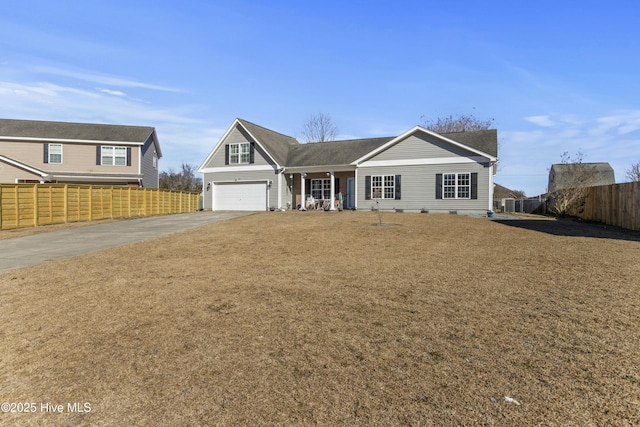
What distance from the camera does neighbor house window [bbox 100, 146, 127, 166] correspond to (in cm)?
2811

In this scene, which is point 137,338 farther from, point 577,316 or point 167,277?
point 577,316

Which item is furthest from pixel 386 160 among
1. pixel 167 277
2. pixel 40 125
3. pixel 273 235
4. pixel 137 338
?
pixel 40 125

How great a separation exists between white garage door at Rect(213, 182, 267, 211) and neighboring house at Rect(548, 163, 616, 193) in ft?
67.4

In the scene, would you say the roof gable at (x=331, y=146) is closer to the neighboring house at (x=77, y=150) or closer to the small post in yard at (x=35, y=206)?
the neighboring house at (x=77, y=150)

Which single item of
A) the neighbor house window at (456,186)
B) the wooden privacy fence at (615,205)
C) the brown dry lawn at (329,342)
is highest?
the neighbor house window at (456,186)

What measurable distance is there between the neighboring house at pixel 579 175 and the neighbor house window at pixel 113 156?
1239 inches

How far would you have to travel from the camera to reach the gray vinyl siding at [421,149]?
20761 millimetres

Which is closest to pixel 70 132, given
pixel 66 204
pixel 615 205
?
pixel 66 204

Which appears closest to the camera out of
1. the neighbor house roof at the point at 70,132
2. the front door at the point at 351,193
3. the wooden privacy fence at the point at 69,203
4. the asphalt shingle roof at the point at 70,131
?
the wooden privacy fence at the point at 69,203

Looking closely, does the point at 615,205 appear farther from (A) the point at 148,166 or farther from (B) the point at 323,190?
(A) the point at 148,166

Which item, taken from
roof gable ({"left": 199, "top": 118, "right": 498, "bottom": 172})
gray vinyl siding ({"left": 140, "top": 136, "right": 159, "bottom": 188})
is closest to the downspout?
roof gable ({"left": 199, "top": 118, "right": 498, "bottom": 172})

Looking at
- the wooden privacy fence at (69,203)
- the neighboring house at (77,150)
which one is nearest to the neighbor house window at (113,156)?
the neighboring house at (77,150)

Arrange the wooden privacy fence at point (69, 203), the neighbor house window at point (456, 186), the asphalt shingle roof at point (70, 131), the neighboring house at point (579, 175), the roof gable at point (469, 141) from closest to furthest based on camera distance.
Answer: the wooden privacy fence at point (69, 203)
the roof gable at point (469, 141)
the neighbor house window at point (456, 186)
the asphalt shingle roof at point (70, 131)
the neighboring house at point (579, 175)

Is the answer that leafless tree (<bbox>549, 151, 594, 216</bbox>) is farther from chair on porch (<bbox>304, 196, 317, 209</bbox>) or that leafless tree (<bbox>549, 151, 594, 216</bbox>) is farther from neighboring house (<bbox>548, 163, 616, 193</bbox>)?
chair on porch (<bbox>304, 196, 317, 209</bbox>)
